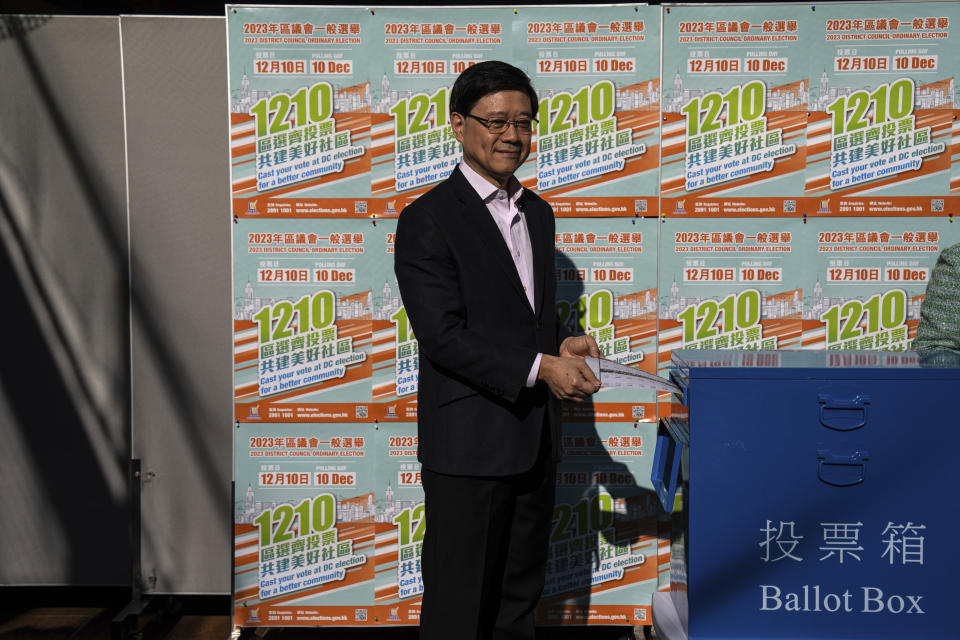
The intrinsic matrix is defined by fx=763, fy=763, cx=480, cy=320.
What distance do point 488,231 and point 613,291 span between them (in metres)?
0.88

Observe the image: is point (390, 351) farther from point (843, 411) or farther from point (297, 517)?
point (843, 411)

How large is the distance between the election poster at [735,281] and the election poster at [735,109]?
0.21ft

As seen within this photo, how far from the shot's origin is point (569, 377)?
1850 millimetres

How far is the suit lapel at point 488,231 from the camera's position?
200 centimetres

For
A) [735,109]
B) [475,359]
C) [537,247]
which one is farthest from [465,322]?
[735,109]

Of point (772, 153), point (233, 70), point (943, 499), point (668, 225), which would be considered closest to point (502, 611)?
point (943, 499)

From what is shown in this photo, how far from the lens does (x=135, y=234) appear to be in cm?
313

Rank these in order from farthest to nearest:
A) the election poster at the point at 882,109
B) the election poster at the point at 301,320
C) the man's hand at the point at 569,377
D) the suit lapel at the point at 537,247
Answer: the election poster at the point at 301,320, the election poster at the point at 882,109, the suit lapel at the point at 537,247, the man's hand at the point at 569,377

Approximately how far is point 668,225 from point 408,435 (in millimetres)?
1201

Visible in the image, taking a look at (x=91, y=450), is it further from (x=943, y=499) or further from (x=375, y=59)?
(x=943, y=499)

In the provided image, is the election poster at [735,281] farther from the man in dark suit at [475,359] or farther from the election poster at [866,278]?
the man in dark suit at [475,359]

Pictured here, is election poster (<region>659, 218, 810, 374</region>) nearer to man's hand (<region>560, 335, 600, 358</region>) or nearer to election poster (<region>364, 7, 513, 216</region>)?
man's hand (<region>560, 335, 600, 358</region>)

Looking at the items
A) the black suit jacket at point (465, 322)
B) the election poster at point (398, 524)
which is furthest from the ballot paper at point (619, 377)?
the election poster at point (398, 524)

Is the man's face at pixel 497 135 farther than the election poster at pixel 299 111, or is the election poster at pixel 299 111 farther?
the election poster at pixel 299 111
